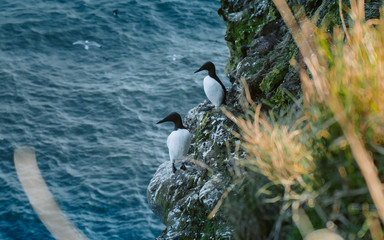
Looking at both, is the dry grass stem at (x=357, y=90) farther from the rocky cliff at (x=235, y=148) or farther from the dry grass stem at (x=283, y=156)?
the rocky cliff at (x=235, y=148)

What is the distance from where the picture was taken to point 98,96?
2548cm

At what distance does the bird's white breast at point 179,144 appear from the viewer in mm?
8992

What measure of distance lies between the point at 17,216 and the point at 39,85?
956 centimetres

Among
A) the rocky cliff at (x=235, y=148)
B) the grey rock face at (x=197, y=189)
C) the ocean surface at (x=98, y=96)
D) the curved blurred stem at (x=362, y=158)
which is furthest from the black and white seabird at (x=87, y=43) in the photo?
the curved blurred stem at (x=362, y=158)

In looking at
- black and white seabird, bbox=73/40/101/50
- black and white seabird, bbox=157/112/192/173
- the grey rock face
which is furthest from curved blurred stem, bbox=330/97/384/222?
black and white seabird, bbox=73/40/101/50

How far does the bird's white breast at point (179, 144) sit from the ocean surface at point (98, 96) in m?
8.74

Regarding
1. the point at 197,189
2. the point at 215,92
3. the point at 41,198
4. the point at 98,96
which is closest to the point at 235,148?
the point at 197,189

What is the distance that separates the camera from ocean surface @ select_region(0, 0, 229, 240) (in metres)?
18.8

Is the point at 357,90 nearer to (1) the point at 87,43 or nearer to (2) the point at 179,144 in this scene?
(2) the point at 179,144

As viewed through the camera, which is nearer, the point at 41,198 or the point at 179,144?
the point at 179,144

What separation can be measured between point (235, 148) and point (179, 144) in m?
2.41

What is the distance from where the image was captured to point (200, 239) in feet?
20.0

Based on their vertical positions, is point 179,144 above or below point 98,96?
above

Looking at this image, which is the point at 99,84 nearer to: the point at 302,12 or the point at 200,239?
the point at 302,12
